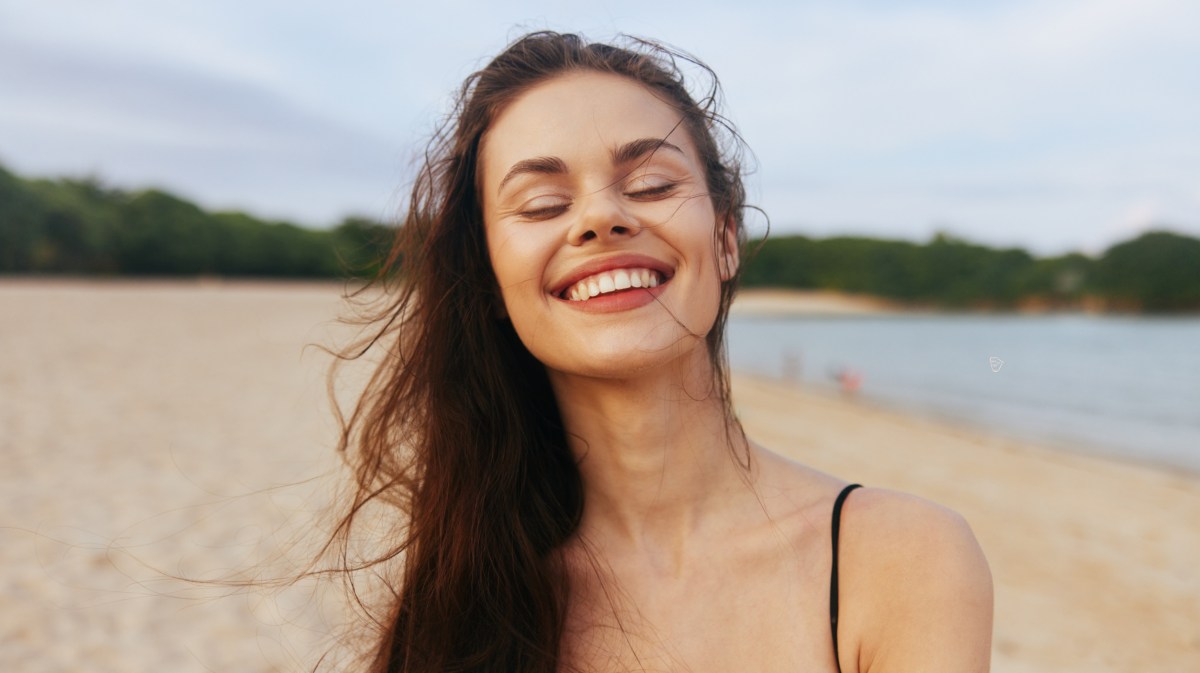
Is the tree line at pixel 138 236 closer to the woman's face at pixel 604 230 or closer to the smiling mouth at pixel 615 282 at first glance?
the woman's face at pixel 604 230

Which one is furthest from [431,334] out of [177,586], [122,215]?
[122,215]

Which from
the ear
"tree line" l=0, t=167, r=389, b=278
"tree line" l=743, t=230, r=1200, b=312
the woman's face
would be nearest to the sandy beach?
the woman's face

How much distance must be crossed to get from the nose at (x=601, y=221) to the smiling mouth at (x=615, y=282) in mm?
75

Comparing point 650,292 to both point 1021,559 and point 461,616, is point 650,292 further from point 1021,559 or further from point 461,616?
point 1021,559

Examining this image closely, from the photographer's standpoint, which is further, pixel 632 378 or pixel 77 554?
pixel 77 554

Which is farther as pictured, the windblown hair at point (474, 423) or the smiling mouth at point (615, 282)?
the windblown hair at point (474, 423)

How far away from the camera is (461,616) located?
171 cm

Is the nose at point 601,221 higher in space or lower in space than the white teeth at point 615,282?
higher

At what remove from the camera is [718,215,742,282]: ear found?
185cm

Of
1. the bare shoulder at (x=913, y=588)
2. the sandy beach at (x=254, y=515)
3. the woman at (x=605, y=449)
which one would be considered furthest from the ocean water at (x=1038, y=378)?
the sandy beach at (x=254, y=515)

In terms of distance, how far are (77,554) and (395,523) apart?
407cm

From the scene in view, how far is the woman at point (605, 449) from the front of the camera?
161 centimetres

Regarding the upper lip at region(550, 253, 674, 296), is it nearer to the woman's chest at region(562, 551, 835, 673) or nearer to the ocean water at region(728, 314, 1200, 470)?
the woman's chest at region(562, 551, 835, 673)

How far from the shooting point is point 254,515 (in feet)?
19.7
